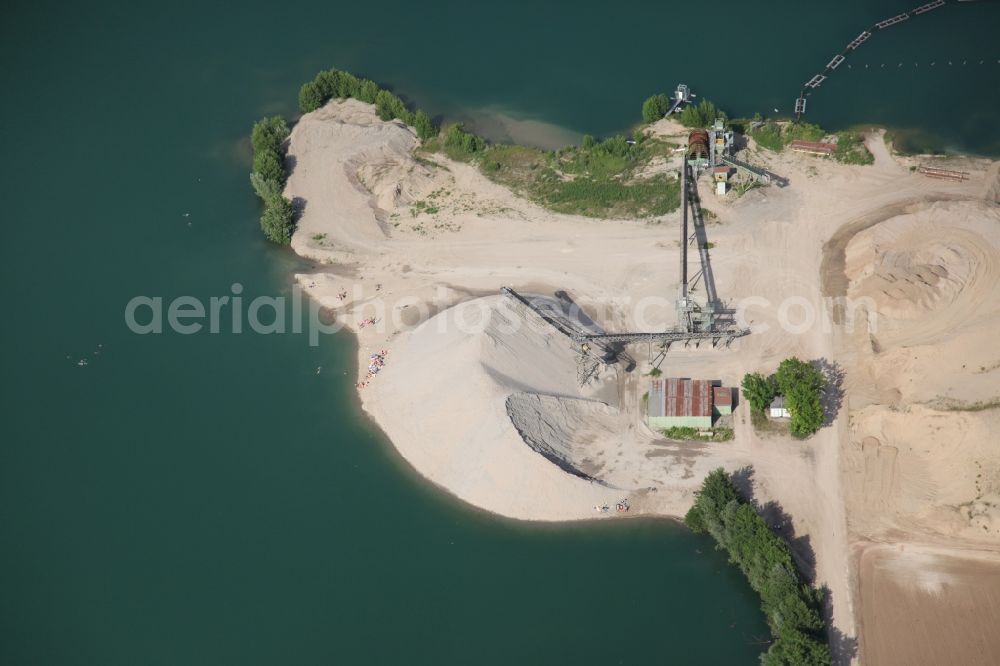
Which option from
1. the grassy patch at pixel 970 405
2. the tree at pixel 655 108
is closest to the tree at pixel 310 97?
the tree at pixel 655 108

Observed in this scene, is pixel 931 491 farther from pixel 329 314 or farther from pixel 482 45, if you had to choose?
pixel 482 45

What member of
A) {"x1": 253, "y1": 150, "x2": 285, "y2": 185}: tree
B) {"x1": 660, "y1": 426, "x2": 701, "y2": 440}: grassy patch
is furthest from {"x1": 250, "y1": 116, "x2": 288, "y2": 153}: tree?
{"x1": 660, "y1": 426, "x2": 701, "y2": 440}: grassy patch

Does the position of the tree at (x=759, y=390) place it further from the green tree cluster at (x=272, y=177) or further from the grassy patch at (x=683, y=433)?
the green tree cluster at (x=272, y=177)

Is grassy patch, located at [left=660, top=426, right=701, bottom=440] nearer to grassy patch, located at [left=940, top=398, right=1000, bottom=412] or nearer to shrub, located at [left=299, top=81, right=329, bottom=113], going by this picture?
grassy patch, located at [left=940, top=398, right=1000, bottom=412]

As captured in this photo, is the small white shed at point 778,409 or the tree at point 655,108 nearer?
the small white shed at point 778,409

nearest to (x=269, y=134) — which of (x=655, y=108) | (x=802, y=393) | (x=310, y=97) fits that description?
(x=310, y=97)

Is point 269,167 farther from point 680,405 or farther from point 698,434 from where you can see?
point 698,434
